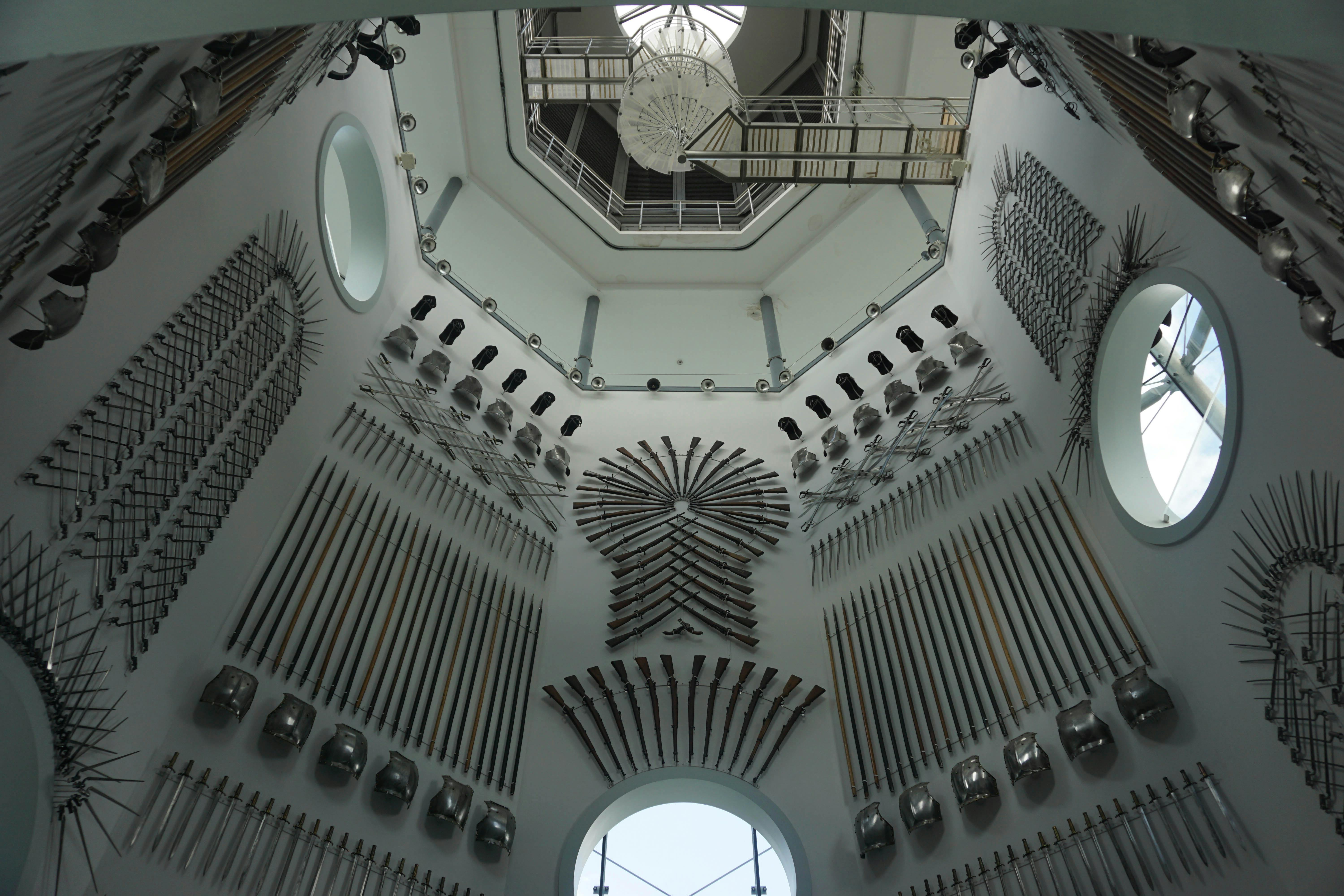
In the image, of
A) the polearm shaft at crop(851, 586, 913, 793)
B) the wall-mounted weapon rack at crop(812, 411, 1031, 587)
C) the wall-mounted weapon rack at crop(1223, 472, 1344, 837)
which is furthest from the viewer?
the wall-mounted weapon rack at crop(812, 411, 1031, 587)

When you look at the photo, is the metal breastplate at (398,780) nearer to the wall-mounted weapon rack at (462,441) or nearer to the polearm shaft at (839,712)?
the polearm shaft at (839,712)

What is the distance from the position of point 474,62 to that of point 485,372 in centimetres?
377

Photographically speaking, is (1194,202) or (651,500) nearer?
(1194,202)

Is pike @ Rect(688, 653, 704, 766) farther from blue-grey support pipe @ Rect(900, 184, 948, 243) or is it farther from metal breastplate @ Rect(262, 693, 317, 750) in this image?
blue-grey support pipe @ Rect(900, 184, 948, 243)

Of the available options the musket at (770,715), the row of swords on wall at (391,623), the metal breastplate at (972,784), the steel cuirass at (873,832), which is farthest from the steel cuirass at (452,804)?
the metal breastplate at (972,784)

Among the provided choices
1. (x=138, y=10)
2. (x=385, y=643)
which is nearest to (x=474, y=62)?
(x=385, y=643)

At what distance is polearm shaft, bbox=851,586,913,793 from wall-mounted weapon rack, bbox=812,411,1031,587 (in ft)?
1.50

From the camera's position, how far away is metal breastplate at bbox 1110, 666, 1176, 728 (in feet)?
16.1

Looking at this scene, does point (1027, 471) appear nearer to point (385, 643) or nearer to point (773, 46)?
point (385, 643)

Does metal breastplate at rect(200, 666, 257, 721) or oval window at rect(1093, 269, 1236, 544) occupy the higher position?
oval window at rect(1093, 269, 1236, 544)

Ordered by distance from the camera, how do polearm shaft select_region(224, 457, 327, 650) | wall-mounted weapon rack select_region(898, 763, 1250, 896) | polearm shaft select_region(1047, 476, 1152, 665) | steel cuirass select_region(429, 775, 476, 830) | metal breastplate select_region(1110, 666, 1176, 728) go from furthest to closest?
steel cuirass select_region(429, 775, 476, 830) < polearm shaft select_region(224, 457, 327, 650) < polearm shaft select_region(1047, 476, 1152, 665) < metal breastplate select_region(1110, 666, 1176, 728) < wall-mounted weapon rack select_region(898, 763, 1250, 896)

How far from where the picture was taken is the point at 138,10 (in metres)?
2.19

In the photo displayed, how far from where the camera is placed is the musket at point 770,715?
645 cm

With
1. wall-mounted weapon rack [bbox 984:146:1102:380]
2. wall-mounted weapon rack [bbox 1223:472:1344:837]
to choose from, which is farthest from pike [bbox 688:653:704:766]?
wall-mounted weapon rack [bbox 1223:472:1344:837]
